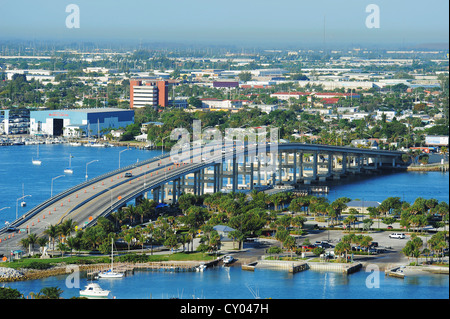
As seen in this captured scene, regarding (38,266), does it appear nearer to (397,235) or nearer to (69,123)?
(397,235)

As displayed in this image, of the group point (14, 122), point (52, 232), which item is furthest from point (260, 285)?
point (14, 122)

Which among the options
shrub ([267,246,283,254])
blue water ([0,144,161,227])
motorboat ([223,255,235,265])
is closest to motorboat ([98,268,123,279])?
motorboat ([223,255,235,265])

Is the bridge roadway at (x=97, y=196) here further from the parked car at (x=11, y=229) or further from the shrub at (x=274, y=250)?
the shrub at (x=274, y=250)

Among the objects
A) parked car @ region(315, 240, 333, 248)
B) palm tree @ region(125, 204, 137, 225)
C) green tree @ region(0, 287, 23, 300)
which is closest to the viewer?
green tree @ region(0, 287, 23, 300)

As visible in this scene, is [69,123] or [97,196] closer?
[97,196]

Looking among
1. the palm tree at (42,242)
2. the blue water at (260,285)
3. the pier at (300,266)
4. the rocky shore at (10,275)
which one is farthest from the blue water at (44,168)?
the pier at (300,266)

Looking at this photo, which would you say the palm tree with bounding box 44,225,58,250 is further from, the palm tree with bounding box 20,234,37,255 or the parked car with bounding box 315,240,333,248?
the parked car with bounding box 315,240,333,248
